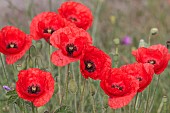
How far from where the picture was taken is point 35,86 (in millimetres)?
1903

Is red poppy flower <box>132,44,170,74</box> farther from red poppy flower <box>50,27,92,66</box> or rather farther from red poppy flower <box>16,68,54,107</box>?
red poppy flower <box>16,68,54,107</box>

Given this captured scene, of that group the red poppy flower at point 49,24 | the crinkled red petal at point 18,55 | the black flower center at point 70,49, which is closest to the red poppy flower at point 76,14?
the red poppy flower at point 49,24

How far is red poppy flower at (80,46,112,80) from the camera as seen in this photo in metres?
1.96

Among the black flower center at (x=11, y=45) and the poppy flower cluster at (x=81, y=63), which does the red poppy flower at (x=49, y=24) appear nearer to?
the poppy flower cluster at (x=81, y=63)

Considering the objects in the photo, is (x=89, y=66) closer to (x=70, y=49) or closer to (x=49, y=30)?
(x=70, y=49)

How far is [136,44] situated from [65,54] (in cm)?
219

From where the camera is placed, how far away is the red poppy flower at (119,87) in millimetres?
1848

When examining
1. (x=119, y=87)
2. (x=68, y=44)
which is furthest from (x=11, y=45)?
(x=119, y=87)

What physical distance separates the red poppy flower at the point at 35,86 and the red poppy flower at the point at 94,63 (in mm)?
139

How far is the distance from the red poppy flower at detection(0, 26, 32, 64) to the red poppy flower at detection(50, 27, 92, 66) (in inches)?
7.8

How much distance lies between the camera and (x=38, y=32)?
7.27ft

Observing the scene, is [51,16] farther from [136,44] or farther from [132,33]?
[132,33]

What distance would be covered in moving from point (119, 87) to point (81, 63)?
163 millimetres

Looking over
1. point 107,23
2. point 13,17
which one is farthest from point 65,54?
point 107,23
